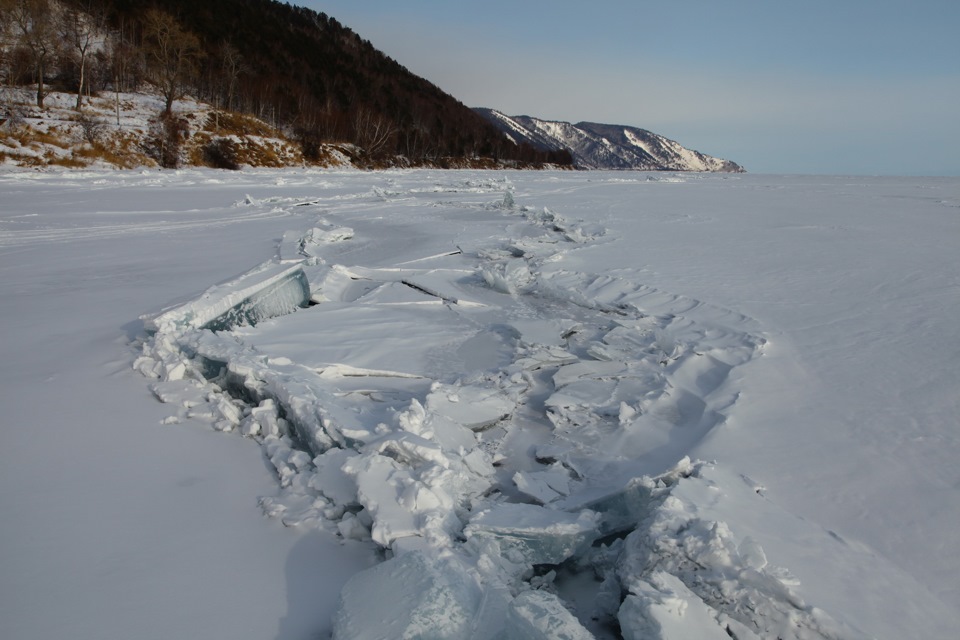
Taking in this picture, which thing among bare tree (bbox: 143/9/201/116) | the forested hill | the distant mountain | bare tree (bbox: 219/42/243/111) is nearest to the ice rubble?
bare tree (bbox: 143/9/201/116)

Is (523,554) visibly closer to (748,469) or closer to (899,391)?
(748,469)

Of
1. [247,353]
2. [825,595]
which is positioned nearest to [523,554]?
[825,595]

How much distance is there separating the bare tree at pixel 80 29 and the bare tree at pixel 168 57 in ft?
8.91

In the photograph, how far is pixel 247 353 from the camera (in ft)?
10.4

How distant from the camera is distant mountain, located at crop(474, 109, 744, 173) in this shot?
447 feet

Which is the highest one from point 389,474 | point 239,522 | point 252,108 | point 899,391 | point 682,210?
point 252,108

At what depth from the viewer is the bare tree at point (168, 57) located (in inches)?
1117

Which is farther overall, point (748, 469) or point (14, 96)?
point (14, 96)

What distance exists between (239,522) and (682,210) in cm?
1106

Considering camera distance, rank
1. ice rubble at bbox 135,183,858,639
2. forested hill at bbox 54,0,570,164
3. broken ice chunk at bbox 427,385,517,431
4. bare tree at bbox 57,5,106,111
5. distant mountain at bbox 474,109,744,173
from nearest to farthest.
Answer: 1. ice rubble at bbox 135,183,858,639
2. broken ice chunk at bbox 427,385,517,431
3. bare tree at bbox 57,5,106,111
4. forested hill at bbox 54,0,570,164
5. distant mountain at bbox 474,109,744,173

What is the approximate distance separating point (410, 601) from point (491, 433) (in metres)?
1.31

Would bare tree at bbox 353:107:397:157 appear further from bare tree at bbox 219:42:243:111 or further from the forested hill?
bare tree at bbox 219:42:243:111

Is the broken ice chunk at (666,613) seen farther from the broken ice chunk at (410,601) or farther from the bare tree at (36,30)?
the bare tree at (36,30)

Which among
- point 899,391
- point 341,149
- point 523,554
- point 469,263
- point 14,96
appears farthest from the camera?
point 341,149
